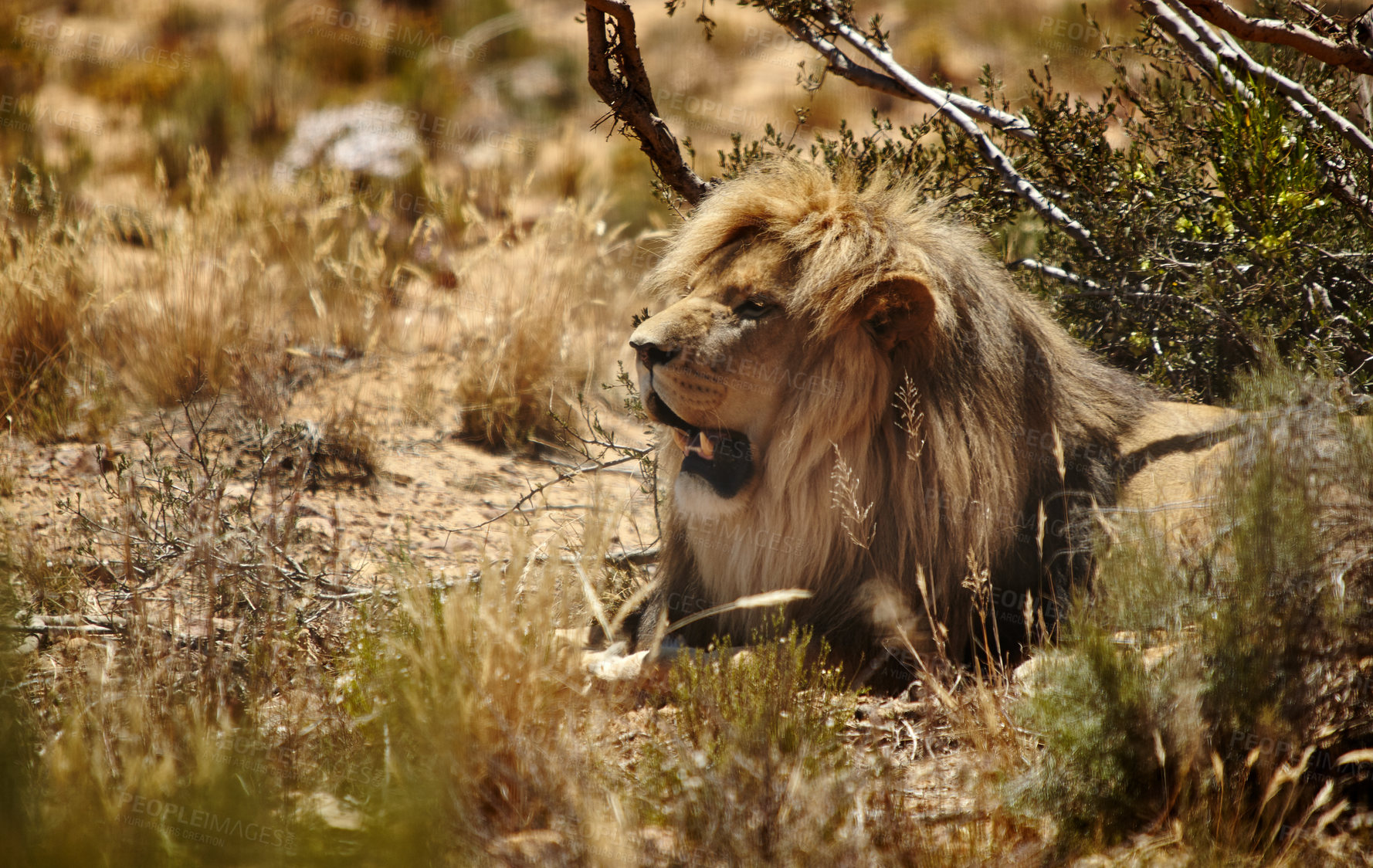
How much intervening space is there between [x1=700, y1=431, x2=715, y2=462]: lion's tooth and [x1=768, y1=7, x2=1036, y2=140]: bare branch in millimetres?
2108

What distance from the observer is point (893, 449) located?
321 centimetres

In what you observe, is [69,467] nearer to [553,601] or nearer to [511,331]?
[511,331]

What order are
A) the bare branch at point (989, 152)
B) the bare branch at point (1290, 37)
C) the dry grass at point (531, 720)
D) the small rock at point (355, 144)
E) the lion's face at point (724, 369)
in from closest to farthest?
the dry grass at point (531, 720) < the bare branch at point (1290, 37) < the lion's face at point (724, 369) < the bare branch at point (989, 152) < the small rock at point (355, 144)

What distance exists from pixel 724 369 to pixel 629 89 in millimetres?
1375

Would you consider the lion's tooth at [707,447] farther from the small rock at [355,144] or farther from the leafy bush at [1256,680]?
the small rock at [355,144]

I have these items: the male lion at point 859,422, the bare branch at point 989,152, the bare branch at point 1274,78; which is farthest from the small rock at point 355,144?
the male lion at point 859,422

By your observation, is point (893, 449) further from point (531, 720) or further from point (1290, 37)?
point (1290, 37)

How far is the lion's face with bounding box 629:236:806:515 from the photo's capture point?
3.07m

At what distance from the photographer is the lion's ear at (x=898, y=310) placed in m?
Result: 3.04

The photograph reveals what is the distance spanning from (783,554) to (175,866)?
1.94m

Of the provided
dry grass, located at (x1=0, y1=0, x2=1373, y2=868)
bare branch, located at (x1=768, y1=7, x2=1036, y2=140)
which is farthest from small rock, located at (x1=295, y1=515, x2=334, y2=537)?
bare branch, located at (x1=768, y1=7, x2=1036, y2=140)

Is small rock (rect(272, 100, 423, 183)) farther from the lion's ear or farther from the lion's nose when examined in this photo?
the lion's ear

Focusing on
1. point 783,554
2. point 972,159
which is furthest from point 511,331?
point 783,554

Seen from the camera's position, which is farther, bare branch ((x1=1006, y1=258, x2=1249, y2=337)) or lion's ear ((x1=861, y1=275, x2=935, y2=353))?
bare branch ((x1=1006, y1=258, x2=1249, y2=337))
